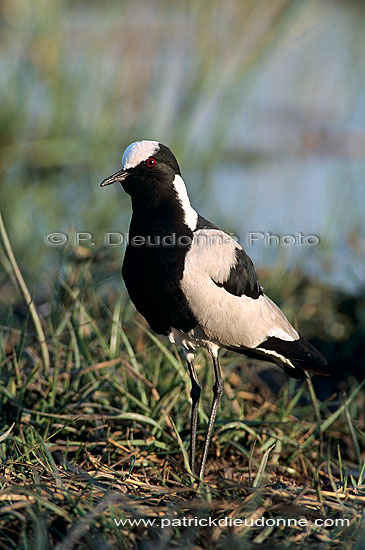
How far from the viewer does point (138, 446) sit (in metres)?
3.20

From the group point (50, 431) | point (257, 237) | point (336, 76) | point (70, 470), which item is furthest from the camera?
point (336, 76)

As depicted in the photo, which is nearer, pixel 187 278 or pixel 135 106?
pixel 187 278

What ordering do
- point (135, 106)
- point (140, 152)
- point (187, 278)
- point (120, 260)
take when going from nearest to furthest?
point (187, 278) → point (140, 152) → point (120, 260) → point (135, 106)

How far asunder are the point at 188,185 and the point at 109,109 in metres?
1.03

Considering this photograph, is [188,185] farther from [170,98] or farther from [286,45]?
[286,45]

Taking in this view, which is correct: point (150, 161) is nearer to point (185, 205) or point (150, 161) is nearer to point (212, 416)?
point (185, 205)

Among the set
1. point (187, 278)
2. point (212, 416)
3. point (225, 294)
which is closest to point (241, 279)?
point (225, 294)

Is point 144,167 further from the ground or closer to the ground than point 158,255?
further from the ground

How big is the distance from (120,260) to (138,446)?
1610 mm

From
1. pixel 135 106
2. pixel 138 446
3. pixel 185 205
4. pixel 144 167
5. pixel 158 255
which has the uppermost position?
pixel 135 106

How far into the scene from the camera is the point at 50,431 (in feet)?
10.5

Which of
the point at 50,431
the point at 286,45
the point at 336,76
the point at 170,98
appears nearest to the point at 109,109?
the point at 170,98

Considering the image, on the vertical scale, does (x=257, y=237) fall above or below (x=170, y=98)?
below

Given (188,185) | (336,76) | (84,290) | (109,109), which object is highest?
(336,76)
